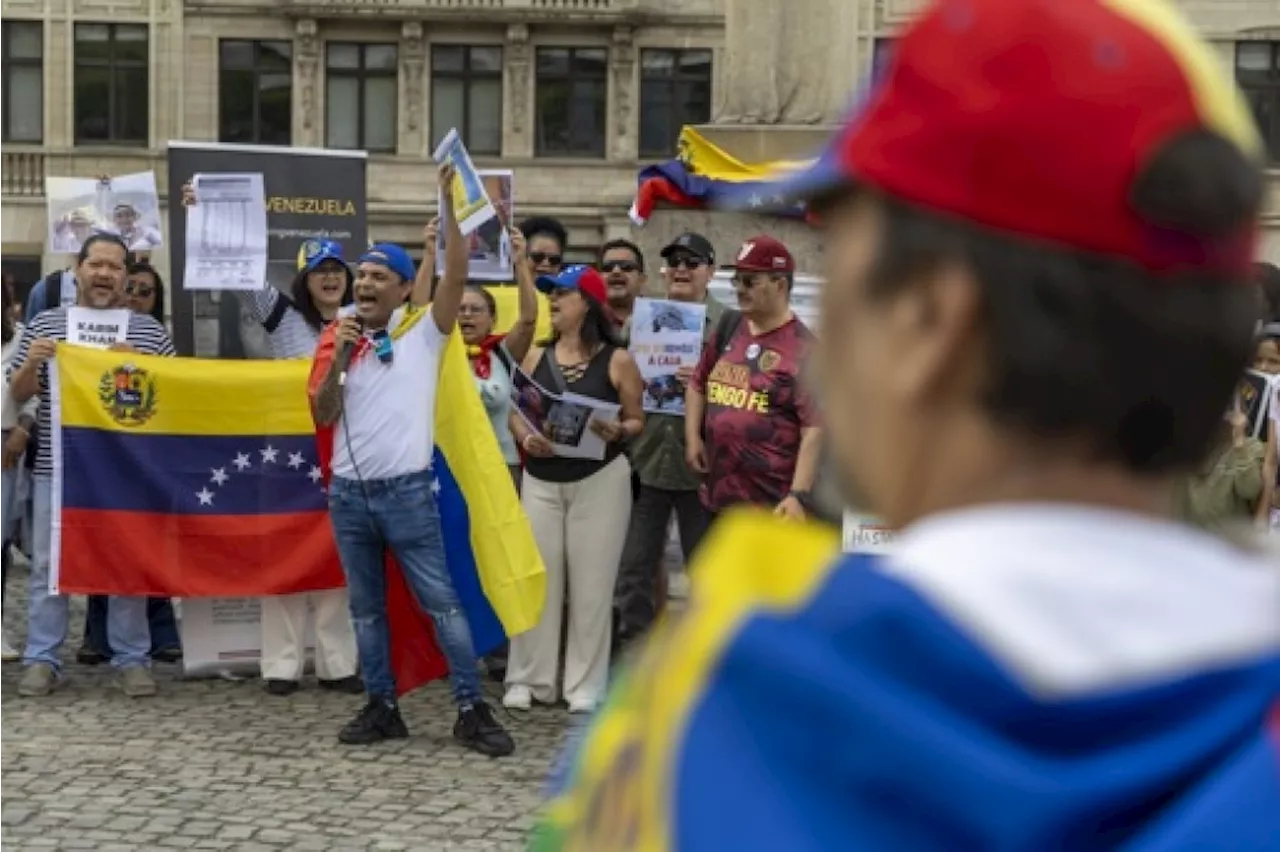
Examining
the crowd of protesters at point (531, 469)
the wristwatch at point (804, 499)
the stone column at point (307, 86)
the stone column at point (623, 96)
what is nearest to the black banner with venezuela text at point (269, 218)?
the crowd of protesters at point (531, 469)

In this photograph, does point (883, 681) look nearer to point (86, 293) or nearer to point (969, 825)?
point (969, 825)

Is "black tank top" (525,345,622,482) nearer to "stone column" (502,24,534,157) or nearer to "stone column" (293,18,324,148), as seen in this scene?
"stone column" (502,24,534,157)

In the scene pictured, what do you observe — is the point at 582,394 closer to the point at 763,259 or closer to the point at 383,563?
the point at 383,563

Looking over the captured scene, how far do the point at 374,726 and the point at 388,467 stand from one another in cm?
107

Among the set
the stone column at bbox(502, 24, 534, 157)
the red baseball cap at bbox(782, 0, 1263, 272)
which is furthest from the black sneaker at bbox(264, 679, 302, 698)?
the stone column at bbox(502, 24, 534, 157)

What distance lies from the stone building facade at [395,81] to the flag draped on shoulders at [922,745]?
126 feet

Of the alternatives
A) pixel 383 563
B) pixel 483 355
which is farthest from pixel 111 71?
pixel 383 563

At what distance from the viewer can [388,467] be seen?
771cm

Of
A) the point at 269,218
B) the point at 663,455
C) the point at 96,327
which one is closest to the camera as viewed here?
the point at 663,455

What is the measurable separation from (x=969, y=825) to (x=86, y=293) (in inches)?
336

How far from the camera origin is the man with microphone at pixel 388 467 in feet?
25.3

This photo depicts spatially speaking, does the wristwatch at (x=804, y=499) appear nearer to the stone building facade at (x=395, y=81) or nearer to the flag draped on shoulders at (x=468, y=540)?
the flag draped on shoulders at (x=468, y=540)

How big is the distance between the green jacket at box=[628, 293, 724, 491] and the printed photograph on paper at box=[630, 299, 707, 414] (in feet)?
0.23

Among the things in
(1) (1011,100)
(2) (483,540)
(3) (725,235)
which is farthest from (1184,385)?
(3) (725,235)
